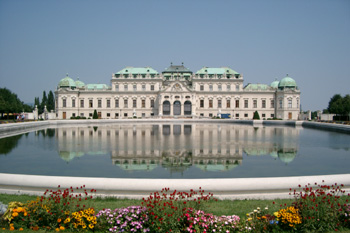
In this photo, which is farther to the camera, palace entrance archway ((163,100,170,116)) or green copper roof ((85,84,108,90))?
green copper roof ((85,84,108,90))

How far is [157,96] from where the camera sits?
87.4 m

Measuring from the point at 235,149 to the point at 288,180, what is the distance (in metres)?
12.2

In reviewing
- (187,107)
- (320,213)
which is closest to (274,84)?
(187,107)

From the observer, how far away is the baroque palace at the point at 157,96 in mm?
87062

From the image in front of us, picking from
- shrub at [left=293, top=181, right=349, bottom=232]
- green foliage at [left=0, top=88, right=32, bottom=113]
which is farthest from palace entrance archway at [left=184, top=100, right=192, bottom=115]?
shrub at [left=293, top=181, right=349, bottom=232]

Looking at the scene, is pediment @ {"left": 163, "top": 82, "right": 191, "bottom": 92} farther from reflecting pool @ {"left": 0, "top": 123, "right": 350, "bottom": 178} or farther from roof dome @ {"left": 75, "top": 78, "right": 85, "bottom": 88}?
reflecting pool @ {"left": 0, "top": 123, "right": 350, "bottom": 178}

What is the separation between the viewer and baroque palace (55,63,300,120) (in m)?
87.1

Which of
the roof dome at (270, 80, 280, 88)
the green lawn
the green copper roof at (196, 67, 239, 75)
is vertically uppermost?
the green copper roof at (196, 67, 239, 75)

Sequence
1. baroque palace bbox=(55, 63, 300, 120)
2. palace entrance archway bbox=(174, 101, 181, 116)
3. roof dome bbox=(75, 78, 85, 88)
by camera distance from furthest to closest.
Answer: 1. roof dome bbox=(75, 78, 85, 88)
2. baroque palace bbox=(55, 63, 300, 120)
3. palace entrance archway bbox=(174, 101, 181, 116)

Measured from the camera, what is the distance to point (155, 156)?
60.5ft

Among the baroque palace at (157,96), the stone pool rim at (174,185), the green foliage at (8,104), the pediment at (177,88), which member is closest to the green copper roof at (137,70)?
the baroque palace at (157,96)

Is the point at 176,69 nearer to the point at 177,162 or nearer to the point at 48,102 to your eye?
the point at 48,102

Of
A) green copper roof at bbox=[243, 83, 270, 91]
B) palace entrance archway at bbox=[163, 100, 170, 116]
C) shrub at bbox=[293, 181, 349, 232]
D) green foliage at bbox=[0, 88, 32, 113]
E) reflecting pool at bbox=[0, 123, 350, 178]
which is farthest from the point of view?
green copper roof at bbox=[243, 83, 270, 91]

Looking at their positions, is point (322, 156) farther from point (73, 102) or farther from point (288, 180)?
point (73, 102)
